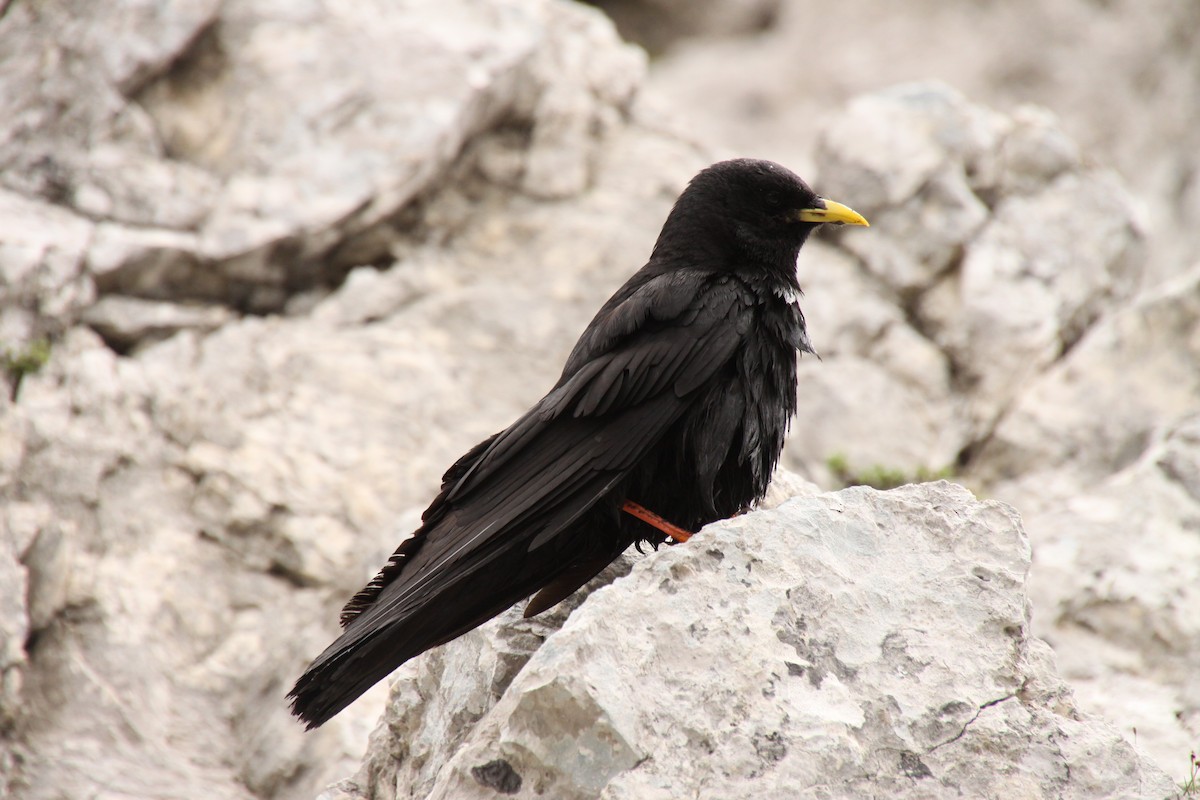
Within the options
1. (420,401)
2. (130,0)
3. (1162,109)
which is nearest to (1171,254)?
(1162,109)

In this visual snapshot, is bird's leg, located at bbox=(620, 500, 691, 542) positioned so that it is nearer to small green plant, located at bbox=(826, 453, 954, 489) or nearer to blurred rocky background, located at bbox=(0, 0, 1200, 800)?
blurred rocky background, located at bbox=(0, 0, 1200, 800)

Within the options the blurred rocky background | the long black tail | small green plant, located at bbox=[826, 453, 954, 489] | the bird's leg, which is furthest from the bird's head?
small green plant, located at bbox=[826, 453, 954, 489]

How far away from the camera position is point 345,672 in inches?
150

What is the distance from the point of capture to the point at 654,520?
4.26 meters

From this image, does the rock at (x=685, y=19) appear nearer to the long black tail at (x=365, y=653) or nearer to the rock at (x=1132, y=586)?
the rock at (x=1132, y=586)

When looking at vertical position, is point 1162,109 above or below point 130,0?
above

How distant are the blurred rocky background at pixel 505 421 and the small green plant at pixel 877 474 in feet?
0.08

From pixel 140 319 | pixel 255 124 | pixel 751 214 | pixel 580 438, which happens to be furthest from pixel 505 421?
pixel 580 438

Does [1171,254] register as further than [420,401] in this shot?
Yes

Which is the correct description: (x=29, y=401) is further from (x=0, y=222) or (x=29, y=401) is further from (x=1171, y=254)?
(x=1171, y=254)

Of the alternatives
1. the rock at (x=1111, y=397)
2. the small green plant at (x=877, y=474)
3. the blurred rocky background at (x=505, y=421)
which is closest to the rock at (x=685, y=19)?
the blurred rocky background at (x=505, y=421)

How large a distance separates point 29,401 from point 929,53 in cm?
1130

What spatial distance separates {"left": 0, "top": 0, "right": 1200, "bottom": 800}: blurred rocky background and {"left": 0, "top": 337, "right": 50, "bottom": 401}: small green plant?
0.13 feet

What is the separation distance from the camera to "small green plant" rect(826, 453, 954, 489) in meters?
7.85
